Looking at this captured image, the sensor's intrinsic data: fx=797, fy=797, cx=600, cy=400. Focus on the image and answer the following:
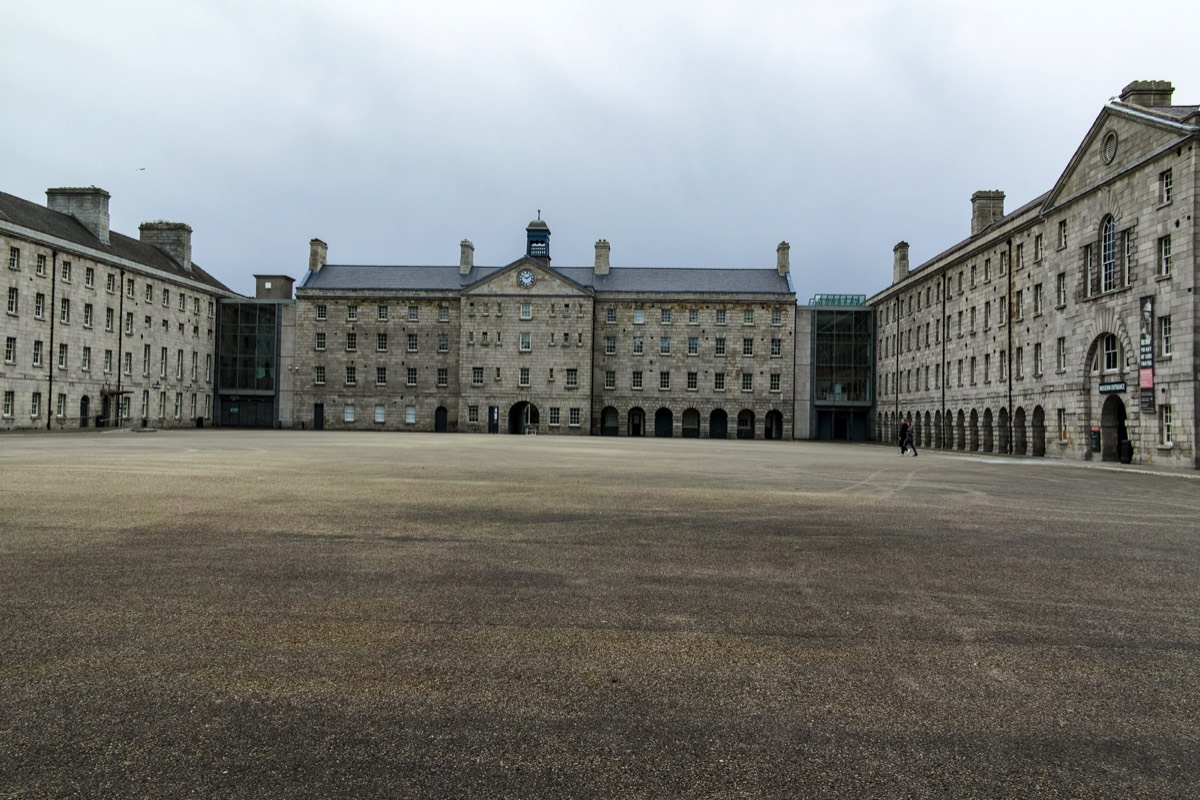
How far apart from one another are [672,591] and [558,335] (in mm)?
65833

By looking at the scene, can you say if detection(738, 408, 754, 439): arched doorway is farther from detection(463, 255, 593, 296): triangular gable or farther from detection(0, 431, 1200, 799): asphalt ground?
detection(0, 431, 1200, 799): asphalt ground

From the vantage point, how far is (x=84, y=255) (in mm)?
55562

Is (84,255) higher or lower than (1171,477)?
higher

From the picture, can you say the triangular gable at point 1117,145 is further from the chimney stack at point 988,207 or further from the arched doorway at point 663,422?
the arched doorway at point 663,422

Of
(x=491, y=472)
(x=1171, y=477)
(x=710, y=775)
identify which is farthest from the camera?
(x=1171, y=477)

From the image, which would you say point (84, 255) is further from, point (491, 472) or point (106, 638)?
point (106, 638)

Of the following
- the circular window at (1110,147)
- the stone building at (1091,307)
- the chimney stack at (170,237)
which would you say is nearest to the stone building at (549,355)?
the chimney stack at (170,237)

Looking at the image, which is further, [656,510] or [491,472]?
[491,472]

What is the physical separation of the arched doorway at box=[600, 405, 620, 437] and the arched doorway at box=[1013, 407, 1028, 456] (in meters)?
37.2

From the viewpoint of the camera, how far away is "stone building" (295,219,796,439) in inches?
2869

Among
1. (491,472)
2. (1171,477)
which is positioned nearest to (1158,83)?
(1171,477)

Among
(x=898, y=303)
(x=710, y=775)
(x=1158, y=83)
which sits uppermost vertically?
(x=1158, y=83)

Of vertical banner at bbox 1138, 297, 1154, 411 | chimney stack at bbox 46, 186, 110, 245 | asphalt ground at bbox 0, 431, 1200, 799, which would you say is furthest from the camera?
chimney stack at bbox 46, 186, 110, 245

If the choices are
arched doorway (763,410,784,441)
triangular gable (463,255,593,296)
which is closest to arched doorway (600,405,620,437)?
triangular gable (463,255,593,296)
